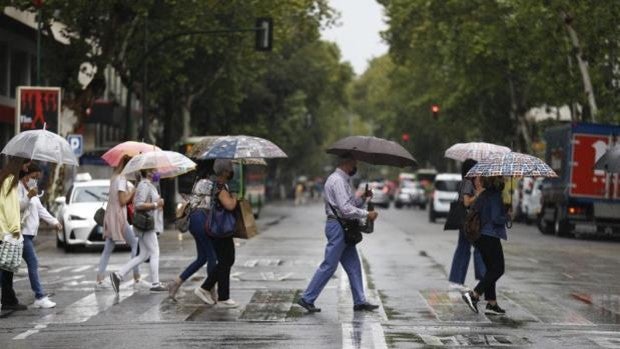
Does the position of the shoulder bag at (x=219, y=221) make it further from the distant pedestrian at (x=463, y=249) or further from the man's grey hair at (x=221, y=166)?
the distant pedestrian at (x=463, y=249)

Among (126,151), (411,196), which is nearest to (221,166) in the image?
(126,151)

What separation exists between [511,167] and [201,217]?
3435 mm

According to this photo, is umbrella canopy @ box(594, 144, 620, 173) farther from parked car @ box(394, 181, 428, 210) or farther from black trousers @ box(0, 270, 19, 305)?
parked car @ box(394, 181, 428, 210)

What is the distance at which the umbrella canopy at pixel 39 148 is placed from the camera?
15.6m

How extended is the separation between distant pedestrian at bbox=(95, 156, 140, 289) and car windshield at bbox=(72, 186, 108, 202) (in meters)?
10.4

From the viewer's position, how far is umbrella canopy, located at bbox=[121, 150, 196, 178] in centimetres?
1714

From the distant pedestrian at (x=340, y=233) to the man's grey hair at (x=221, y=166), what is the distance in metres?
1.29

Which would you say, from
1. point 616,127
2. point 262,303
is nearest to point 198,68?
point 616,127

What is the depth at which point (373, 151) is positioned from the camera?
1461 centimetres

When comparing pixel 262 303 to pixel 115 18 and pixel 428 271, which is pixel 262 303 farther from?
pixel 115 18

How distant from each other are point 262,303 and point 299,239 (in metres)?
17.7

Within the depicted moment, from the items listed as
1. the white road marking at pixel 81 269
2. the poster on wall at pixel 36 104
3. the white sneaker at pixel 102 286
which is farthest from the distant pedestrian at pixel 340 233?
the poster on wall at pixel 36 104

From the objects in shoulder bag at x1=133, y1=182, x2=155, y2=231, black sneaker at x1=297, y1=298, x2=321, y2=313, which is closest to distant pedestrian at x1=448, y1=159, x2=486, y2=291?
black sneaker at x1=297, y1=298, x2=321, y2=313

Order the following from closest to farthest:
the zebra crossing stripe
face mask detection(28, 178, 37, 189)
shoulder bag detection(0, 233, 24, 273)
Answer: the zebra crossing stripe
shoulder bag detection(0, 233, 24, 273)
face mask detection(28, 178, 37, 189)
